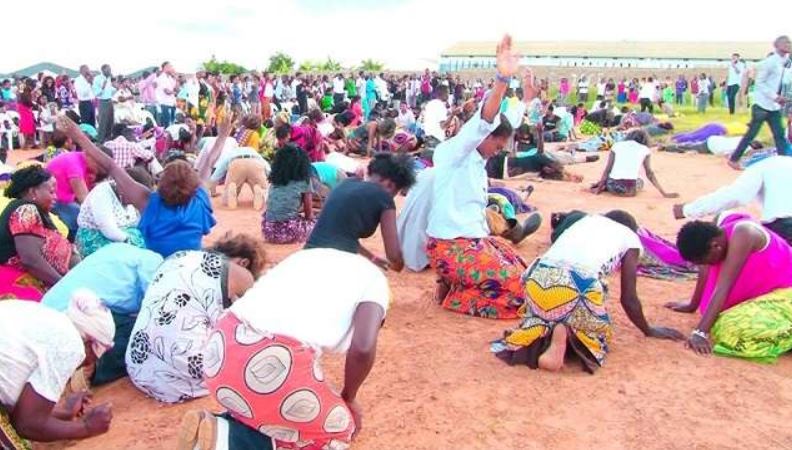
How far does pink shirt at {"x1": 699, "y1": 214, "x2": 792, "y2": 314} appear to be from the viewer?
467cm

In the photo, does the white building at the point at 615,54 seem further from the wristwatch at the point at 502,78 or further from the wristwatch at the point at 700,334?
the wristwatch at the point at 700,334

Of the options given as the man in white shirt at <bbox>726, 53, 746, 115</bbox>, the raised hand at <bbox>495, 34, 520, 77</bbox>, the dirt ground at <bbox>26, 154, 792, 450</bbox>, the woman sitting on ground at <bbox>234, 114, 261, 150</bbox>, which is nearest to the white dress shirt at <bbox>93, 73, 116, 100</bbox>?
the woman sitting on ground at <bbox>234, 114, 261, 150</bbox>

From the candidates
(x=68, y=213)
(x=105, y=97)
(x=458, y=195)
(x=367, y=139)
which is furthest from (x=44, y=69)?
(x=458, y=195)

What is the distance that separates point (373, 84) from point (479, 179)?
2051 centimetres

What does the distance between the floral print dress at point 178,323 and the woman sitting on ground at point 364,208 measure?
0.52 meters

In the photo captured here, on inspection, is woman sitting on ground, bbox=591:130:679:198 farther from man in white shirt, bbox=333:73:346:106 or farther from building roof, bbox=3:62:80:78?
building roof, bbox=3:62:80:78

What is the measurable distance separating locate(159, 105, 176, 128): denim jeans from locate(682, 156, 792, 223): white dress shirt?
14.4 meters

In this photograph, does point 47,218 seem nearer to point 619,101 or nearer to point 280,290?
point 280,290

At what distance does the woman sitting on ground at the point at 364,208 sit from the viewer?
3.63 metres

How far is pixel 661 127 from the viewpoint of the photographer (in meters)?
18.5

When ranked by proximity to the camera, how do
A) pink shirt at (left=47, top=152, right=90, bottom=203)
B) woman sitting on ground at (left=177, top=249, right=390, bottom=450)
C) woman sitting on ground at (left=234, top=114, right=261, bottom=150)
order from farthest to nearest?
woman sitting on ground at (left=234, top=114, right=261, bottom=150), pink shirt at (left=47, top=152, right=90, bottom=203), woman sitting on ground at (left=177, top=249, right=390, bottom=450)

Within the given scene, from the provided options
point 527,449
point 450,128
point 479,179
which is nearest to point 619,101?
point 450,128

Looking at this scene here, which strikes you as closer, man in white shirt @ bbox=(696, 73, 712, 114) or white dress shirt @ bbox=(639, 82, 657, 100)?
white dress shirt @ bbox=(639, 82, 657, 100)

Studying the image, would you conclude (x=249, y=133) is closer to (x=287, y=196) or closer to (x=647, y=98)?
(x=287, y=196)
